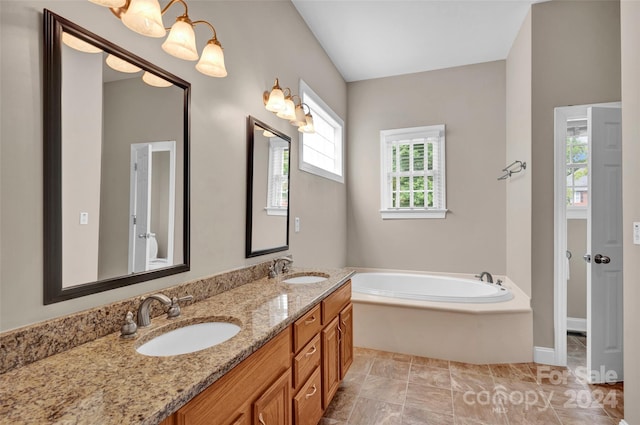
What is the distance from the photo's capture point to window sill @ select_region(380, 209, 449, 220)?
3.90 meters

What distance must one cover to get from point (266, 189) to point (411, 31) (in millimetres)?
2229

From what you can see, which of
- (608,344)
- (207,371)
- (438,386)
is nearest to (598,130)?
(608,344)

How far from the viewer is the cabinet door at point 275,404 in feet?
3.53

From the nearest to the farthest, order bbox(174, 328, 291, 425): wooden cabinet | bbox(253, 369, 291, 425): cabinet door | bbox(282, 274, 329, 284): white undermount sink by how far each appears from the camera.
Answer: bbox(174, 328, 291, 425): wooden cabinet → bbox(253, 369, 291, 425): cabinet door → bbox(282, 274, 329, 284): white undermount sink

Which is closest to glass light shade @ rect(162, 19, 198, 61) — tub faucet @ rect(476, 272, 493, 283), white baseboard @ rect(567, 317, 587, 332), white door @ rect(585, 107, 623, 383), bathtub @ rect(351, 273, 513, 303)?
bathtub @ rect(351, 273, 513, 303)

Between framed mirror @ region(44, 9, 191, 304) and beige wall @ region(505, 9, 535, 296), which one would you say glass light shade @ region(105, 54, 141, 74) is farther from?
beige wall @ region(505, 9, 535, 296)

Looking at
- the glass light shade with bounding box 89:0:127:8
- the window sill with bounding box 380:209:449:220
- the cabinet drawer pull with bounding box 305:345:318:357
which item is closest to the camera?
the glass light shade with bounding box 89:0:127:8

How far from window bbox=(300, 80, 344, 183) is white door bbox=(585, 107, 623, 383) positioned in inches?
86.8

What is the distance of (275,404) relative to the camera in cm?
119

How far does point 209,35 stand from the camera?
5.53 ft

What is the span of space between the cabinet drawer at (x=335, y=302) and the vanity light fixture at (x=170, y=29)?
4.20 feet

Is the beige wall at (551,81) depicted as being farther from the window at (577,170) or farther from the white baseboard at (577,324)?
the white baseboard at (577,324)

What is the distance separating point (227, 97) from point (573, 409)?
2.86m

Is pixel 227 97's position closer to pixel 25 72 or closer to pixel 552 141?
pixel 25 72
